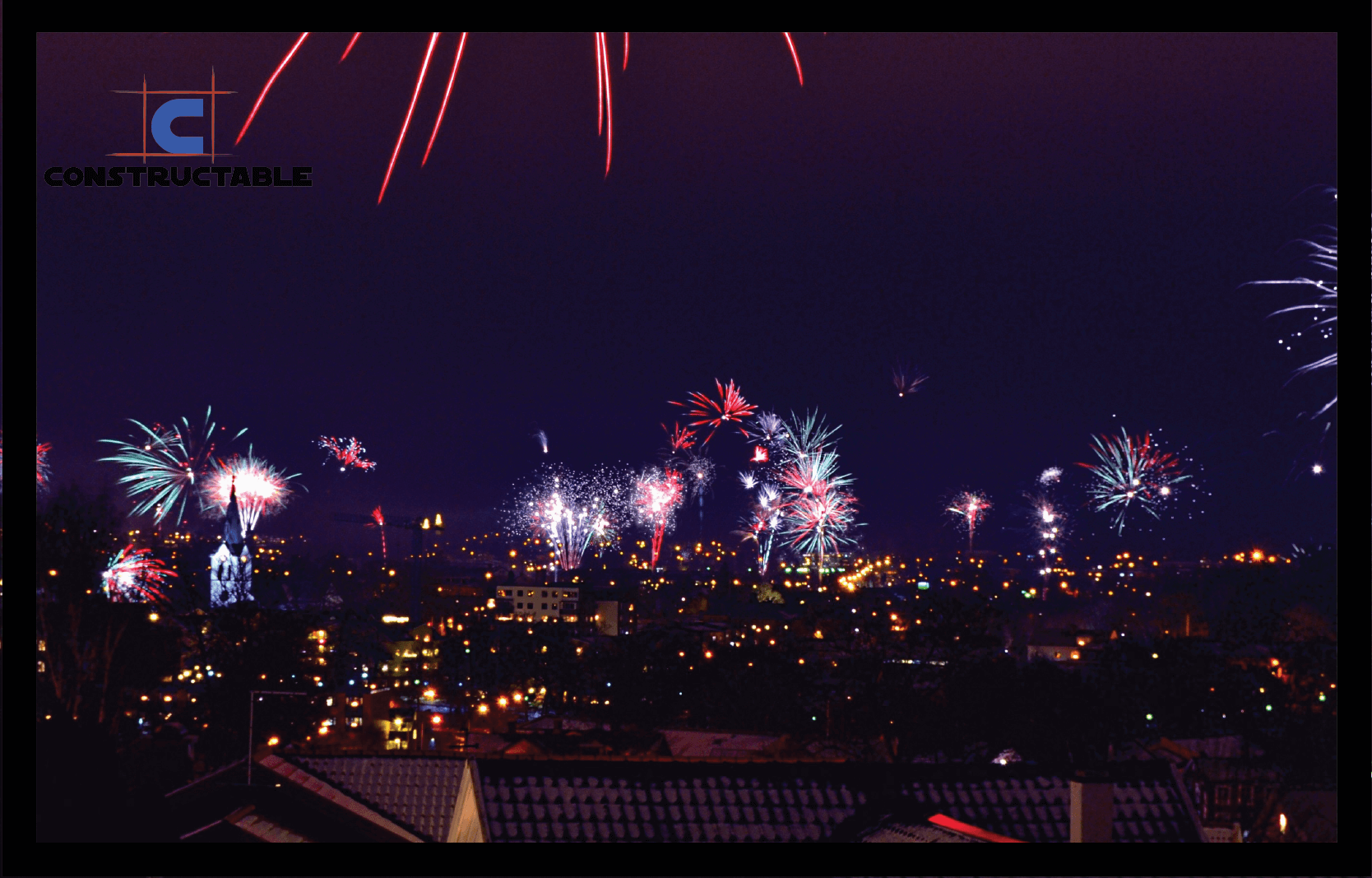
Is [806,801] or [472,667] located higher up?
[806,801]

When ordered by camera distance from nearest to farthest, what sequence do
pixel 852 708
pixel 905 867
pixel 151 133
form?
pixel 905 867, pixel 151 133, pixel 852 708

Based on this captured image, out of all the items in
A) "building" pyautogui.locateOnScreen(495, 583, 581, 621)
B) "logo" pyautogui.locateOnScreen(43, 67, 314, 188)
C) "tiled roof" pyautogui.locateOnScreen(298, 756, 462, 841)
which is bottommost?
"building" pyautogui.locateOnScreen(495, 583, 581, 621)

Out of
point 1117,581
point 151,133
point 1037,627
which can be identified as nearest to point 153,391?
point 151,133

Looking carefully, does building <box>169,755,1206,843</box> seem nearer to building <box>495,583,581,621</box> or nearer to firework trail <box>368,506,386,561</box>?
firework trail <box>368,506,386,561</box>

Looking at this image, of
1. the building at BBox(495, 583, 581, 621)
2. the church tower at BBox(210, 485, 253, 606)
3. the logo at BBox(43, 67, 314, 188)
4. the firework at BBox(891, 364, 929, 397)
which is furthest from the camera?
the building at BBox(495, 583, 581, 621)

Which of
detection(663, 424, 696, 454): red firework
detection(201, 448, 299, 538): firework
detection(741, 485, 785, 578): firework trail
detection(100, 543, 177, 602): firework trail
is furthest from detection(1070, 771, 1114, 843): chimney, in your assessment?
detection(201, 448, 299, 538): firework
